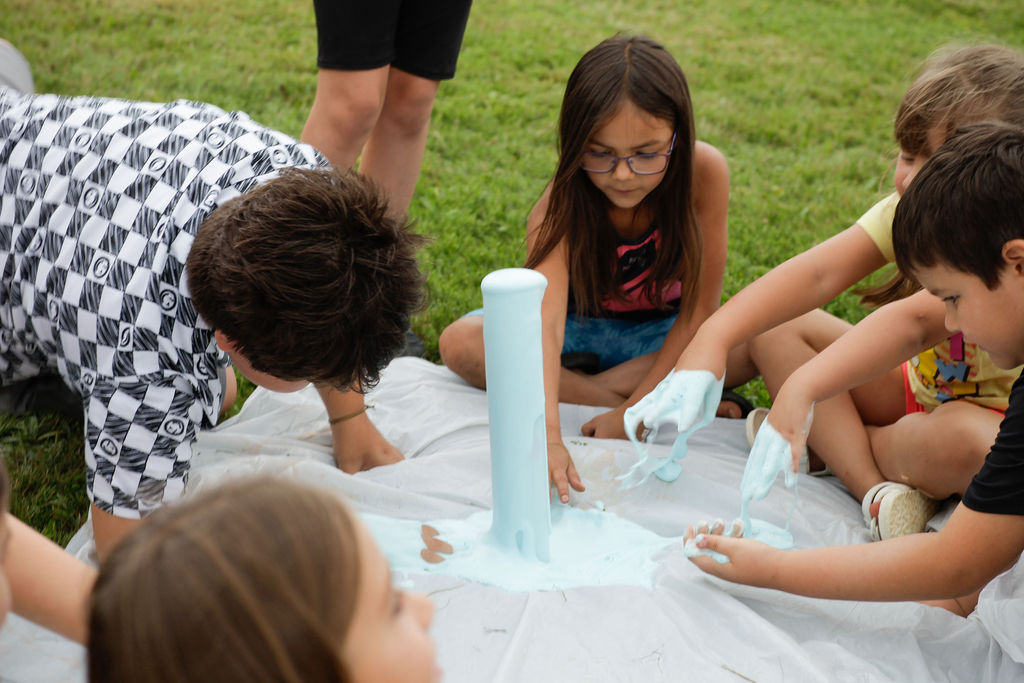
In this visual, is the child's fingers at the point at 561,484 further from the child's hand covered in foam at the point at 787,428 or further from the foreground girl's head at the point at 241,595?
the foreground girl's head at the point at 241,595

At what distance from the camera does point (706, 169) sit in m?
2.32

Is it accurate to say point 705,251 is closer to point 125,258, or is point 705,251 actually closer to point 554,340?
point 554,340

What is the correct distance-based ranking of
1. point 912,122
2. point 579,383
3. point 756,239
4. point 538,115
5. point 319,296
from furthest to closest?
point 538,115 → point 756,239 → point 579,383 → point 912,122 → point 319,296

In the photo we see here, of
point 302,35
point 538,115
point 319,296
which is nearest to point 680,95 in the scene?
point 319,296

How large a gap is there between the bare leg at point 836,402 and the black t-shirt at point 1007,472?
2.02 ft

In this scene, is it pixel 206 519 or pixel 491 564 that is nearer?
pixel 206 519

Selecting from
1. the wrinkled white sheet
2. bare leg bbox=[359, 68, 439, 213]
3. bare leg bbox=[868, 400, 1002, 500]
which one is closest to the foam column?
the wrinkled white sheet

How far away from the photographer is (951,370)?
2037mm

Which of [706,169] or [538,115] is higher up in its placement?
[706,169]

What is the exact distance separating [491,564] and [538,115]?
3.20 m

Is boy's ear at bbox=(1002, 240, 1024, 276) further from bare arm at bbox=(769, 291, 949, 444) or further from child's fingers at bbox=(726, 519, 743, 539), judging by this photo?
child's fingers at bbox=(726, 519, 743, 539)

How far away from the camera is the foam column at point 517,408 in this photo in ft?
5.05

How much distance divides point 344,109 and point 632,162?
0.77m

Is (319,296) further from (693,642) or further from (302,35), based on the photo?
(302,35)
